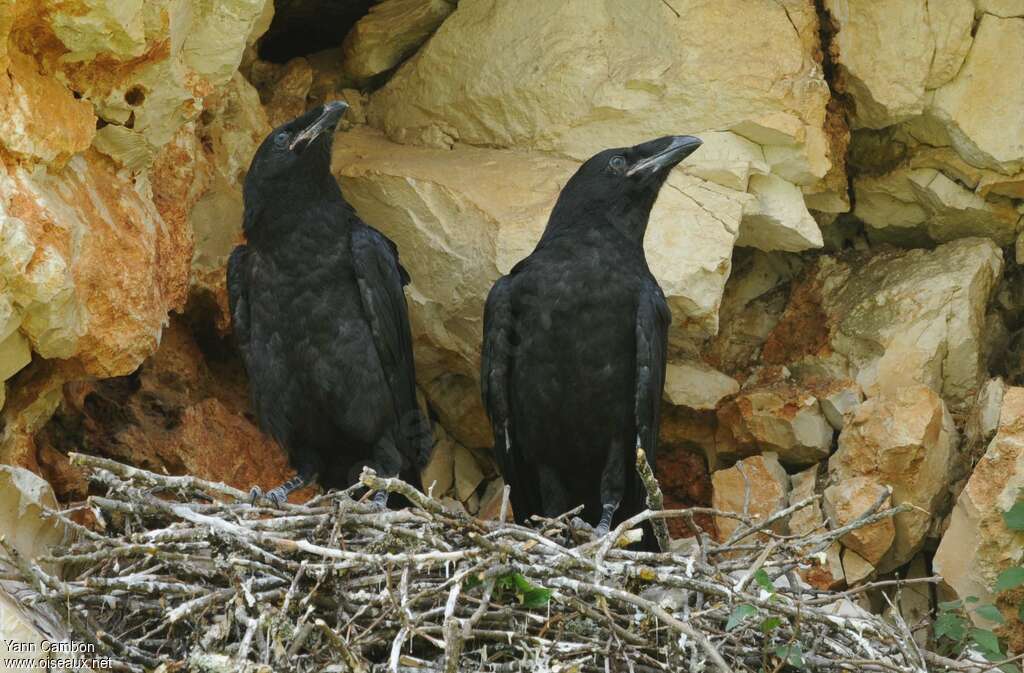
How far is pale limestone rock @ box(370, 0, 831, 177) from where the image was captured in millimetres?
8430

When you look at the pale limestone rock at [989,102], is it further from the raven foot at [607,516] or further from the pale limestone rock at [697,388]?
the raven foot at [607,516]

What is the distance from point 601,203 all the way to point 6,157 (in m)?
3.02

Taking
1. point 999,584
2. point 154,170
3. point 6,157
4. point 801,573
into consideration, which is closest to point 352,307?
point 154,170

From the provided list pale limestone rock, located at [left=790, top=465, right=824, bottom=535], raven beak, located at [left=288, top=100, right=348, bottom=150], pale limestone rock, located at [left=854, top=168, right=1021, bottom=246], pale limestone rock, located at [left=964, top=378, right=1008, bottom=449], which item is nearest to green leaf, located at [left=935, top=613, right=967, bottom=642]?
pale limestone rock, located at [left=790, top=465, right=824, bottom=535]

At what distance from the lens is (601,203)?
8.00 m

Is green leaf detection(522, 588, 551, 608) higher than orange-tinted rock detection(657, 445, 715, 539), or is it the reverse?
green leaf detection(522, 588, 551, 608)

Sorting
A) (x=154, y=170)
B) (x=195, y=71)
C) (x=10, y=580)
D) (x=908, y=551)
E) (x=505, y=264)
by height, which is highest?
(x=195, y=71)

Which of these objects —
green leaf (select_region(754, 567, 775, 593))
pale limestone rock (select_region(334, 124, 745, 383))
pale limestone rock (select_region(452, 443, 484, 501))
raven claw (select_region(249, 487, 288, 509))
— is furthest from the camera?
pale limestone rock (select_region(452, 443, 484, 501))

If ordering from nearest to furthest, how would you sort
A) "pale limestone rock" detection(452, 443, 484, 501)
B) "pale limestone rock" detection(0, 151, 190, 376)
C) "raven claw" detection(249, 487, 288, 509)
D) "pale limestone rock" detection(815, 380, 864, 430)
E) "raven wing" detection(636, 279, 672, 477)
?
"pale limestone rock" detection(0, 151, 190, 376)
"raven claw" detection(249, 487, 288, 509)
"raven wing" detection(636, 279, 672, 477)
"pale limestone rock" detection(815, 380, 864, 430)
"pale limestone rock" detection(452, 443, 484, 501)

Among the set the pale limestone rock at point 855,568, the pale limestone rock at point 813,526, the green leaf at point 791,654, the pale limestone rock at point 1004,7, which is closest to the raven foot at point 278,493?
the green leaf at point 791,654

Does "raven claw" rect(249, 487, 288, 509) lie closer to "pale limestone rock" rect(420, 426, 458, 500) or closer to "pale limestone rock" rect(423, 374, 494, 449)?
"pale limestone rock" rect(420, 426, 458, 500)

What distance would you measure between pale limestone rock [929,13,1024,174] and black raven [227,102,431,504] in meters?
3.15

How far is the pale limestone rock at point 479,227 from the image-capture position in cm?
824

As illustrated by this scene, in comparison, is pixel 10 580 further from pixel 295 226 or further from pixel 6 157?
pixel 295 226
